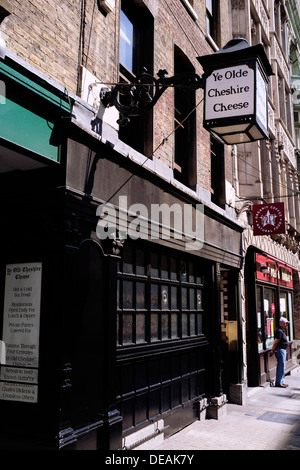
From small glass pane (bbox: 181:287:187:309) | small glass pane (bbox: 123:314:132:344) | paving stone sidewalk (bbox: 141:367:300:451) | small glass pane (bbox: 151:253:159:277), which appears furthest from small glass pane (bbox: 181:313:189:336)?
small glass pane (bbox: 123:314:132:344)

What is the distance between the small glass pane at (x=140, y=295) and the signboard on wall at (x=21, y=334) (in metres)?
2.14

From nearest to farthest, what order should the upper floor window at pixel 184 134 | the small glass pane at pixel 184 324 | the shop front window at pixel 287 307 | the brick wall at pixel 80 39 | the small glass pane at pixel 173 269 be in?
the brick wall at pixel 80 39, the small glass pane at pixel 173 269, the small glass pane at pixel 184 324, the upper floor window at pixel 184 134, the shop front window at pixel 287 307

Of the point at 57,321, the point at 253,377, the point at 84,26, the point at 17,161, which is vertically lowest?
the point at 253,377

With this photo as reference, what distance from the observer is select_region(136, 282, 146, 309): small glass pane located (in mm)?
6891

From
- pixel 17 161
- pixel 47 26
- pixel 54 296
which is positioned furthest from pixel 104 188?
pixel 47 26

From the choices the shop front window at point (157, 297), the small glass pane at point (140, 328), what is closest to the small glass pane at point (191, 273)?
the shop front window at point (157, 297)

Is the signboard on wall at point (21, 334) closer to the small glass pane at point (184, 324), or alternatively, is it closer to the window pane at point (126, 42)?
the small glass pane at point (184, 324)

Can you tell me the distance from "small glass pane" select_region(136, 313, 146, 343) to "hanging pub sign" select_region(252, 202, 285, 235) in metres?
6.26

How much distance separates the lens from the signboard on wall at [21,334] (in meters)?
4.98

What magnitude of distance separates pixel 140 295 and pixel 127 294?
1.42 ft

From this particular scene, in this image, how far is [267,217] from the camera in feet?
Answer: 40.2
